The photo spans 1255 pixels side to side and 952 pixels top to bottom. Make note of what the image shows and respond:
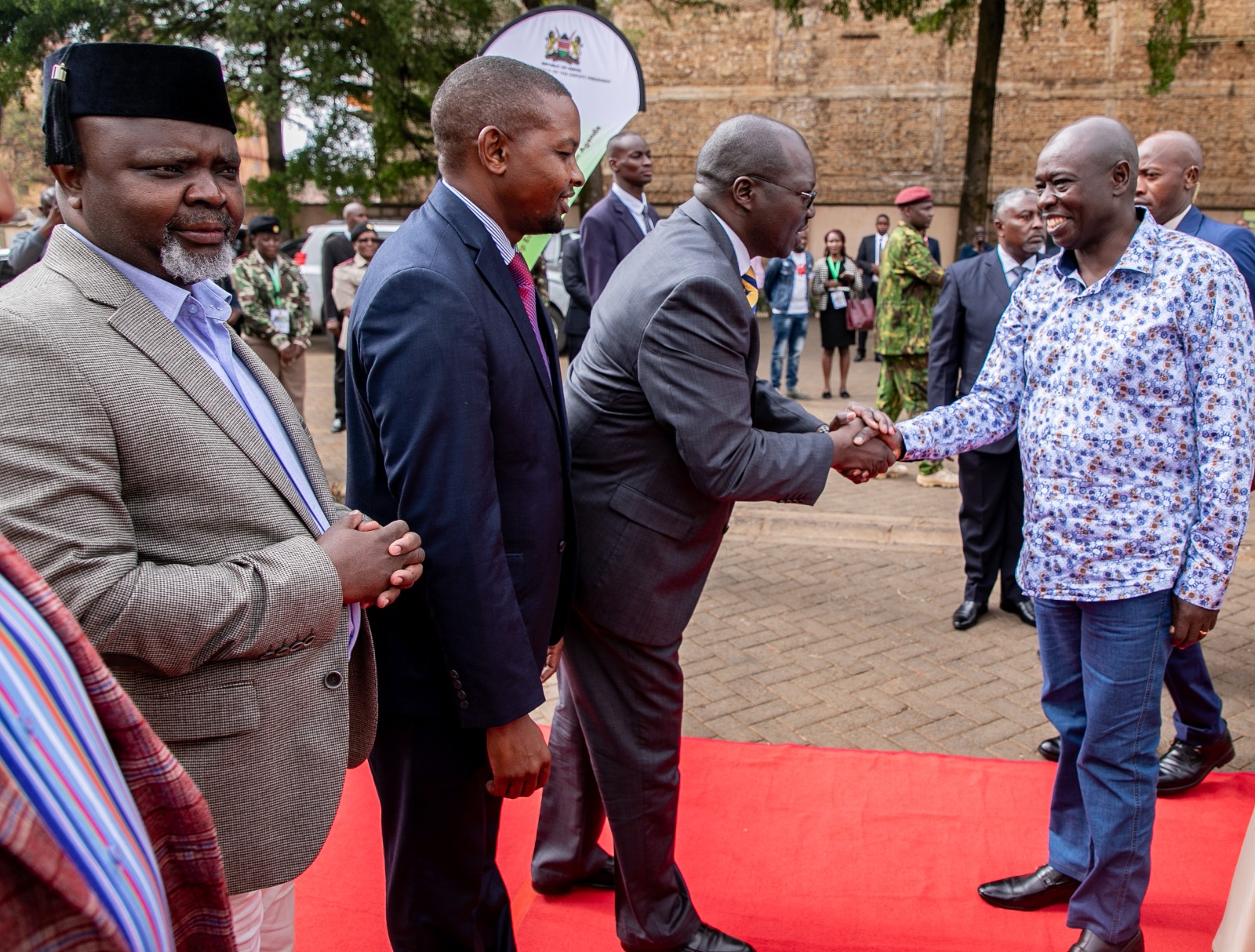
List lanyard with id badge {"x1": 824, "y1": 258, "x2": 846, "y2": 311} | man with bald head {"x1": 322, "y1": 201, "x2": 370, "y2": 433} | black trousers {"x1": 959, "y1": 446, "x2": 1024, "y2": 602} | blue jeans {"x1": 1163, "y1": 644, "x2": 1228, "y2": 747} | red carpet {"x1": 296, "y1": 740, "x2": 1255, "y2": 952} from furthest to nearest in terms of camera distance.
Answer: lanyard with id badge {"x1": 824, "y1": 258, "x2": 846, "y2": 311} → man with bald head {"x1": 322, "y1": 201, "x2": 370, "y2": 433} → black trousers {"x1": 959, "y1": 446, "x2": 1024, "y2": 602} → blue jeans {"x1": 1163, "y1": 644, "x2": 1228, "y2": 747} → red carpet {"x1": 296, "y1": 740, "x2": 1255, "y2": 952}

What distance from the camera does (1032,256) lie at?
5.58 meters

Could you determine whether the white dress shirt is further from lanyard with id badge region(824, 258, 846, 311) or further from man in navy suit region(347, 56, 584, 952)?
lanyard with id badge region(824, 258, 846, 311)

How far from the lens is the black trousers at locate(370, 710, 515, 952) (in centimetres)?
214

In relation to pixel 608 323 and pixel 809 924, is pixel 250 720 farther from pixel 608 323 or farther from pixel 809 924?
pixel 809 924

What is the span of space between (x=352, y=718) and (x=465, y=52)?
63.5 feet

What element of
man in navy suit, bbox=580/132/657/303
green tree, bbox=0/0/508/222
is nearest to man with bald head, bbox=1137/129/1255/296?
man in navy suit, bbox=580/132/657/303

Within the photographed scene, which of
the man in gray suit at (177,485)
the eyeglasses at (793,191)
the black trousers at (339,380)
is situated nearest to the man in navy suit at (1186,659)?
the eyeglasses at (793,191)

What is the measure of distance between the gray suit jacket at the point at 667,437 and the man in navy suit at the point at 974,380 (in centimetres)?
289

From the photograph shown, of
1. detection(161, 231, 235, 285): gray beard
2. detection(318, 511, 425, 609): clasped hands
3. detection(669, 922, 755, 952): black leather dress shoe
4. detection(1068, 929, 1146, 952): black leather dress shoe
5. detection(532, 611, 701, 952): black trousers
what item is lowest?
detection(669, 922, 755, 952): black leather dress shoe

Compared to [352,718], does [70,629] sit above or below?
above

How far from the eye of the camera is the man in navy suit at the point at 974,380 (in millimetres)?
5203

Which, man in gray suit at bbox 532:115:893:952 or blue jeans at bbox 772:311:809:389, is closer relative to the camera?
man in gray suit at bbox 532:115:893:952

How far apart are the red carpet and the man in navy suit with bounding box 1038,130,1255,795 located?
103 millimetres

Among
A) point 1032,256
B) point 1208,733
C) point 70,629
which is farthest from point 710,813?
point 1032,256
